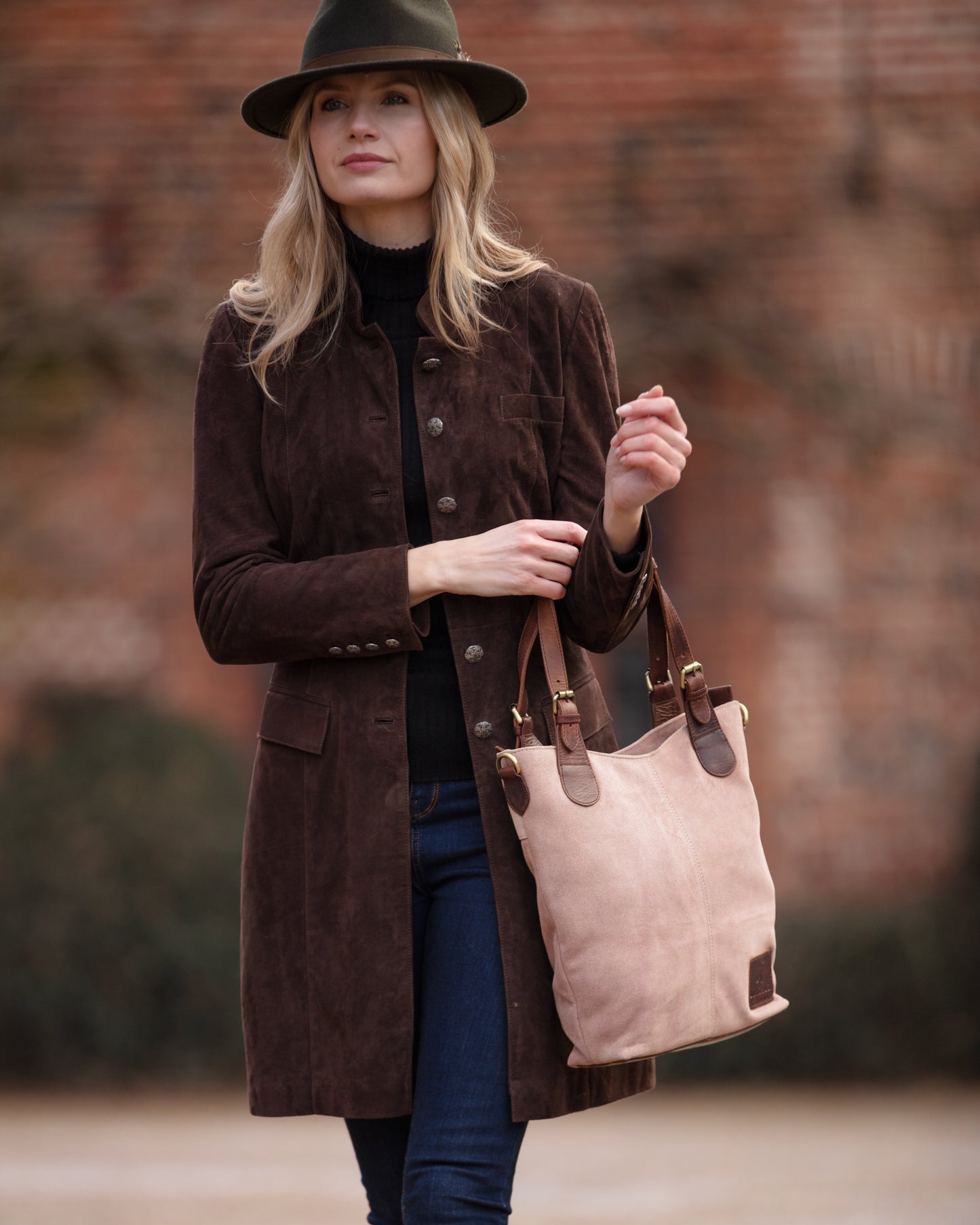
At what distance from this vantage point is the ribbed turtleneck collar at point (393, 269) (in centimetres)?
247

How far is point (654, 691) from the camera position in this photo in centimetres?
234

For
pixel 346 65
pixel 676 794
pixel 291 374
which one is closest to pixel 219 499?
pixel 291 374

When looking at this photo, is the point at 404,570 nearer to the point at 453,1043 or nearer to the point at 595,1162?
the point at 453,1043

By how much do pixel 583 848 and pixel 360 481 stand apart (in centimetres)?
61


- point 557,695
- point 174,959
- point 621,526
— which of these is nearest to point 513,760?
point 557,695

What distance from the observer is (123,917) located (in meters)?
6.16

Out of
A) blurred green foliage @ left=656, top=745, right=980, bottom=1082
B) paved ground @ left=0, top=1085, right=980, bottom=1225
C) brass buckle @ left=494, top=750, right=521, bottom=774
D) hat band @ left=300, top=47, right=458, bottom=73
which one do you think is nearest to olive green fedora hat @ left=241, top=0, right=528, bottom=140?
hat band @ left=300, top=47, right=458, bottom=73

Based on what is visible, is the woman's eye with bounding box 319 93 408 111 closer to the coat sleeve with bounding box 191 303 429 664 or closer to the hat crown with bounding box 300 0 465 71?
the hat crown with bounding box 300 0 465 71

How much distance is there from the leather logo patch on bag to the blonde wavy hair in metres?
0.91

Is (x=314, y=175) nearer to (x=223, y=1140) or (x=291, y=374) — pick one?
(x=291, y=374)

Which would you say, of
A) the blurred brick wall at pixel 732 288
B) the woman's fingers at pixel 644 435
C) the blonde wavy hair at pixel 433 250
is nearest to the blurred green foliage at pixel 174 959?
the blurred brick wall at pixel 732 288

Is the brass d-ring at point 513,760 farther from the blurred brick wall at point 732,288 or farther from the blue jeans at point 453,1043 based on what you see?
the blurred brick wall at point 732,288

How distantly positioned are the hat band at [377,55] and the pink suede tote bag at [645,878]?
823 mm

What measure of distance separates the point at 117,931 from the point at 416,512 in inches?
163
